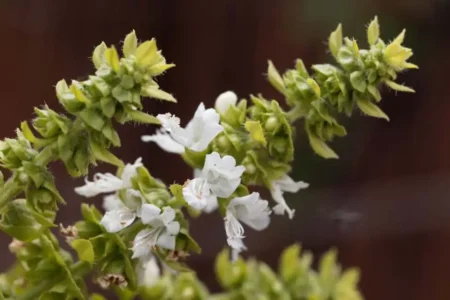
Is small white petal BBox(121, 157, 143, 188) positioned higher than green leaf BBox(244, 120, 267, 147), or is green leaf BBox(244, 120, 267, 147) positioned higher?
green leaf BBox(244, 120, 267, 147)

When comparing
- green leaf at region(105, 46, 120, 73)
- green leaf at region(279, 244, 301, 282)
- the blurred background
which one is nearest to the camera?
green leaf at region(105, 46, 120, 73)

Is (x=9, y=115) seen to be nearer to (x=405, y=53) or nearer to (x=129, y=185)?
(x=129, y=185)

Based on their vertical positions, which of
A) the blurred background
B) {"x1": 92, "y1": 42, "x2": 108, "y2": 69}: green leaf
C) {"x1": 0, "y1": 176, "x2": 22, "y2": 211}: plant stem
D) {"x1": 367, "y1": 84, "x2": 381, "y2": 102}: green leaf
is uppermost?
{"x1": 92, "y1": 42, "x2": 108, "y2": 69}: green leaf

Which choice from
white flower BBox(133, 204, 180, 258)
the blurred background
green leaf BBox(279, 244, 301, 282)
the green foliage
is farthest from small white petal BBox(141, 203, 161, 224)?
the blurred background

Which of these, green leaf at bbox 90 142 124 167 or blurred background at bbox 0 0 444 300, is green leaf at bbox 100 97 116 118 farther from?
blurred background at bbox 0 0 444 300

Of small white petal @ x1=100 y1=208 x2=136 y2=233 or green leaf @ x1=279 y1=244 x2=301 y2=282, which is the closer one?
small white petal @ x1=100 y1=208 x2=136 y2=233

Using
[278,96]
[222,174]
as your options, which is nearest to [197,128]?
[222,174]
